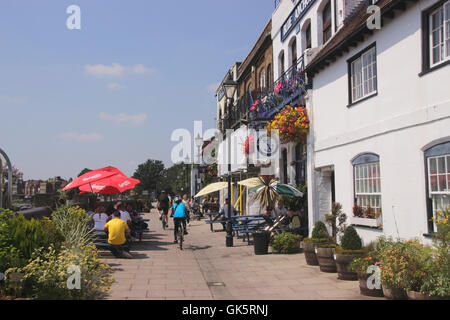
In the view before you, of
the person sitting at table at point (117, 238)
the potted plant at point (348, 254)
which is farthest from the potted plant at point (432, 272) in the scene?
the person sitting at table at point (117, 238)

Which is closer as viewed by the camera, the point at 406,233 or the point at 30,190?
the point at 406,233

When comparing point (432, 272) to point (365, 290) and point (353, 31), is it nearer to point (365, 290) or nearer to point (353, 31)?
point (365, 290)

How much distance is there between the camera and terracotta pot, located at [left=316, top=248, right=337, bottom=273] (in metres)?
9.07

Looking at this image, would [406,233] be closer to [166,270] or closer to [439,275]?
[439,275]

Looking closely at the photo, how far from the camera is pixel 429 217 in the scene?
295 inches

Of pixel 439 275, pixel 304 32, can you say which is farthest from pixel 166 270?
pixel 304 32

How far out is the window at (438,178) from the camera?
7.14 m

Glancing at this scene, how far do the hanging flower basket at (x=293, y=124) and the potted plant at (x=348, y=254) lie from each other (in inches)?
202

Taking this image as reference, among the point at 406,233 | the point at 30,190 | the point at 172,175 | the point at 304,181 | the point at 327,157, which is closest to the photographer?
the point at 406,233

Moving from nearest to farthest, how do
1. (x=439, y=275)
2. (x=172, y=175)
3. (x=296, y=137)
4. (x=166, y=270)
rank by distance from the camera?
(x=439, y=275) < (x=166, y=270) < (x=296, y=137) < (x=172, y=175)

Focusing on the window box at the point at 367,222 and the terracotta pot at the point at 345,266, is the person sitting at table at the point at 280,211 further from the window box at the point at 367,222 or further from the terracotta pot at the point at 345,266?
the terracotta pot at the point at 345,266

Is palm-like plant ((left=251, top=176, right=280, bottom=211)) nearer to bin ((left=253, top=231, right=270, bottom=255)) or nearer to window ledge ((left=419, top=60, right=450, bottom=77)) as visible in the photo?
bin ((left=253, top=231, right=270, bottom=255))

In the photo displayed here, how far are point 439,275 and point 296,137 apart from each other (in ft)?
25.7

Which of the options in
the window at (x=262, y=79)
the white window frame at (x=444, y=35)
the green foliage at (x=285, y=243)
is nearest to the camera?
the white window frame at (x=444, y=35)
